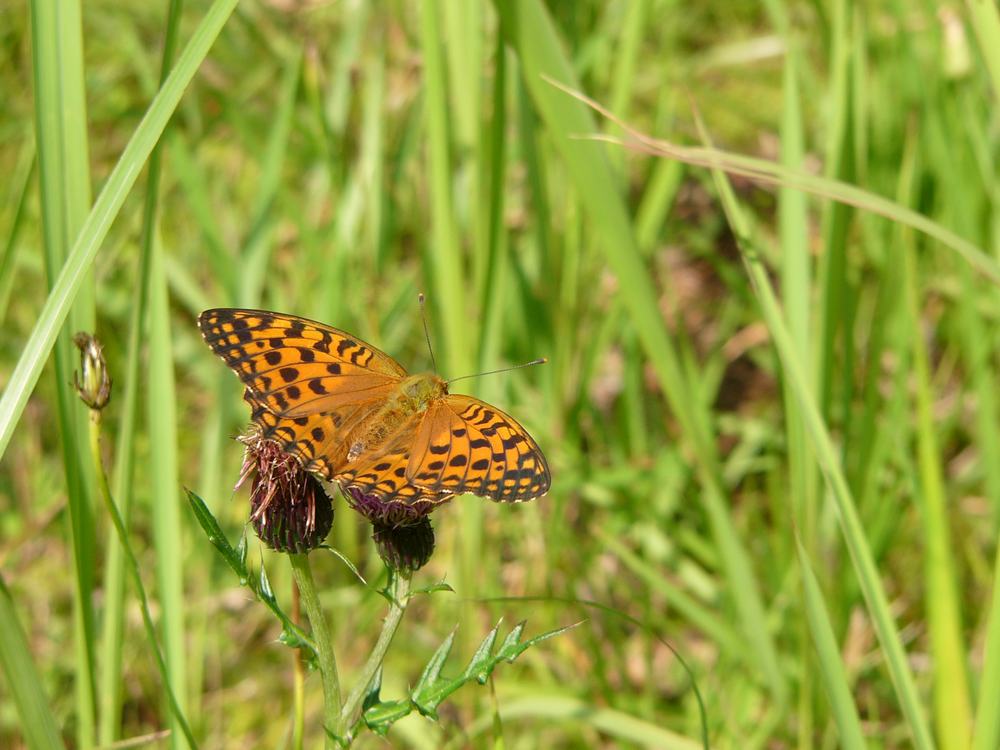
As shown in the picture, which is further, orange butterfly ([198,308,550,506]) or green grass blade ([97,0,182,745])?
green grass blade ([97,0,182,745])

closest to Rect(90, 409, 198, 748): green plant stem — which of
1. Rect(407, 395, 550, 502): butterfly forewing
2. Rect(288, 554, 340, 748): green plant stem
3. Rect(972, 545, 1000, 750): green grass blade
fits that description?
Rect(288, 554, 340, 748): green plant stem

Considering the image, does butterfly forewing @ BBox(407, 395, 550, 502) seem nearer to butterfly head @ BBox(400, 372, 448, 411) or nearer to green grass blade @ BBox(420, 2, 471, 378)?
butterfly head @ BBox(400, 372, 448, 411)

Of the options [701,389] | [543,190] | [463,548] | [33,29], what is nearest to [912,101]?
[701,389]

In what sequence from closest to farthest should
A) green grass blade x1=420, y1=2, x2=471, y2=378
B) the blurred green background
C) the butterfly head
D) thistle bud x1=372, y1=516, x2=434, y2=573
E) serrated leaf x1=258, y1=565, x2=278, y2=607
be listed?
serrated leaf x1=258, y1=565, x2=278, y2=607, thistle bud x1=372, y1=516, x2=434, y2=573, the blurred green background, the butterfly head, green grass blade x1=420, y1=2, x2=471, y2=378

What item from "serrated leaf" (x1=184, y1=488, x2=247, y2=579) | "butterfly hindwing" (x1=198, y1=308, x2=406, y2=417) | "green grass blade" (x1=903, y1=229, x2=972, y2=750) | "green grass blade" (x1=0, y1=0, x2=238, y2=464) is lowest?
"green grass blade" (x1=903, y1=229, x2=972, y2=750)

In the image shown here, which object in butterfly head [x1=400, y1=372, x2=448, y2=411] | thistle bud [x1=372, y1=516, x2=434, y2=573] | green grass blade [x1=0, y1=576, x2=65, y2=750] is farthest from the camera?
butterfly head [x1=400, y1=372, x2=448, y2=411]

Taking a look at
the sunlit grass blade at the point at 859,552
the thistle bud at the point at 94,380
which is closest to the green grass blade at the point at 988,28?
the sunlit grass blade at the point at 859,552
